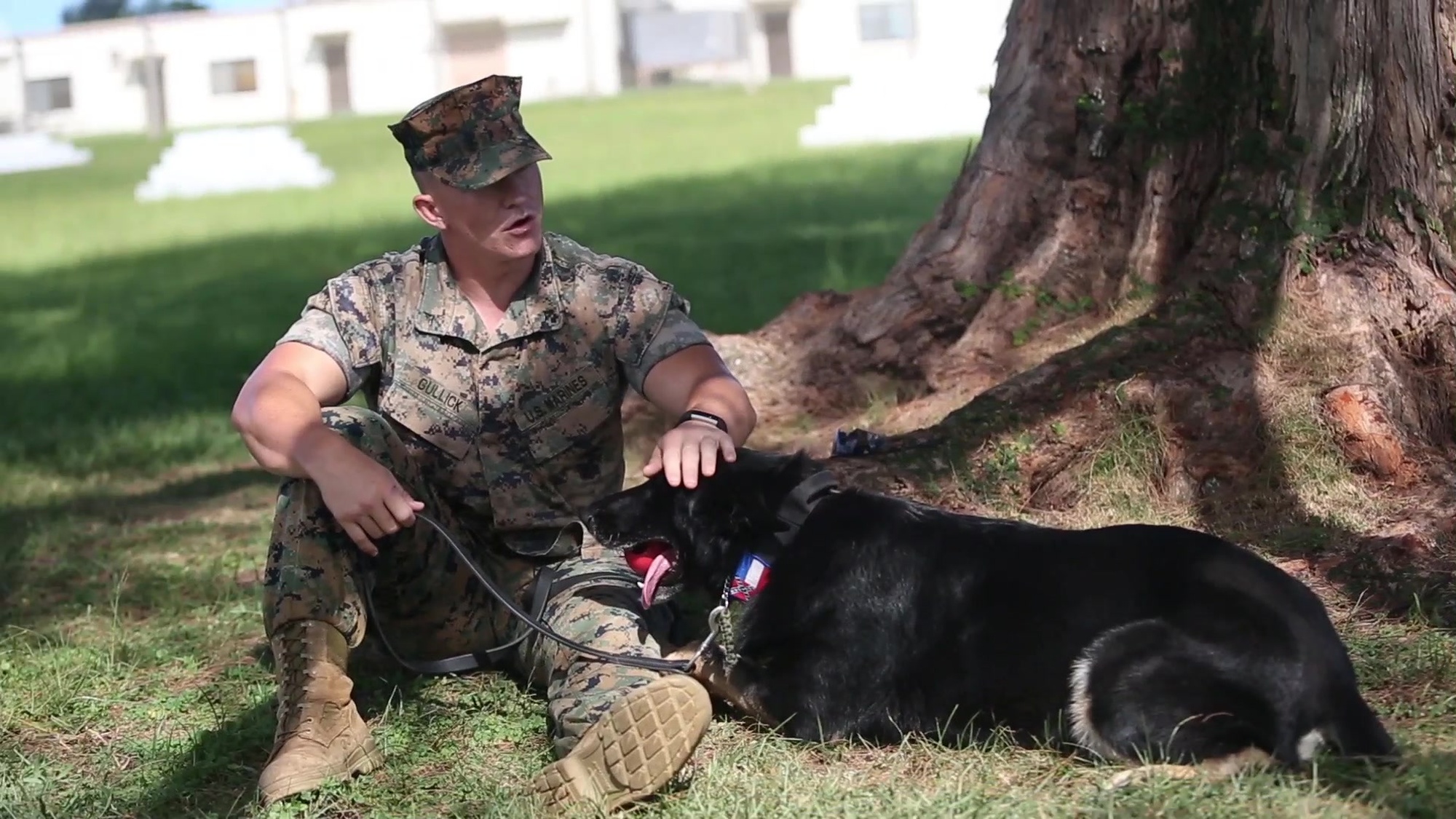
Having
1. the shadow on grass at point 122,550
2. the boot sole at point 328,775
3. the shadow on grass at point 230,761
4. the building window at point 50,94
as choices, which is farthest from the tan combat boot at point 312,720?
the building window at point 50,94

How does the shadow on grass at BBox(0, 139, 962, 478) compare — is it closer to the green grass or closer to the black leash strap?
the green grass

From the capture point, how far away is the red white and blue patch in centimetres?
357

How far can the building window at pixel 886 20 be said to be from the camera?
4881cm

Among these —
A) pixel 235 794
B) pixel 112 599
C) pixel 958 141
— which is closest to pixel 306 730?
pixel 235 794

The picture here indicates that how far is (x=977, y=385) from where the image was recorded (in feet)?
19.0

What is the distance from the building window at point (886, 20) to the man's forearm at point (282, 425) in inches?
1794

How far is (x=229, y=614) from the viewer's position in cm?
499

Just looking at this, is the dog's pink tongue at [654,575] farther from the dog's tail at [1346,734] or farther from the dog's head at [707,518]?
the dog's tail at [1346,734]

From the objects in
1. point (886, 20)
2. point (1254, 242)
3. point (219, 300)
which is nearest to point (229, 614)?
→ point (1254, 242)

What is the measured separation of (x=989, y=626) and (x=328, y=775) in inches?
58.4

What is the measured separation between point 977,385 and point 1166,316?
2.73 ft

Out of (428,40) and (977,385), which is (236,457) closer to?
(977,385)

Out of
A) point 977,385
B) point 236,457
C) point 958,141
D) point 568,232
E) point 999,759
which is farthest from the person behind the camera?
point 958,141

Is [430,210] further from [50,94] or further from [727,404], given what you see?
[50,94]
